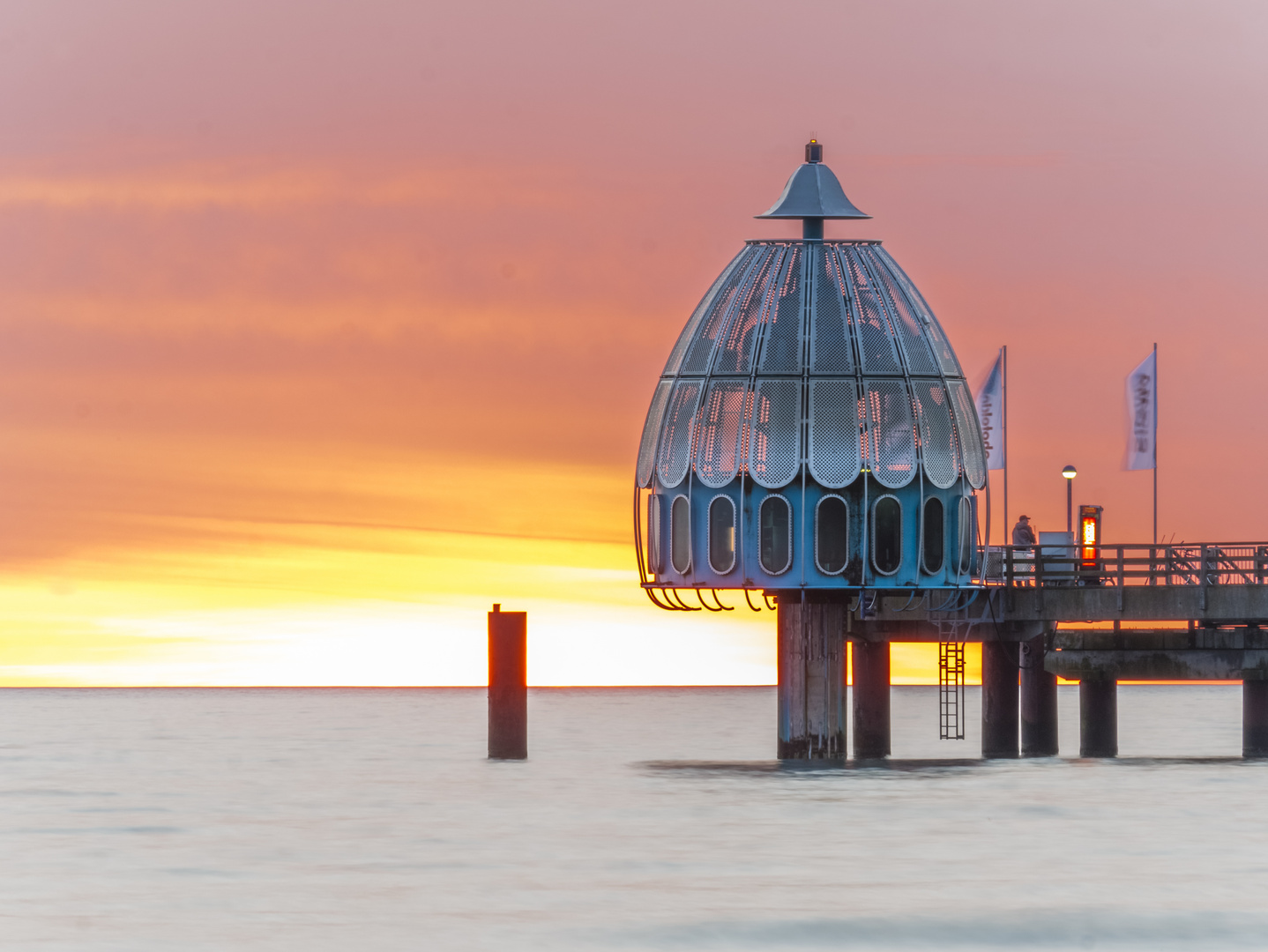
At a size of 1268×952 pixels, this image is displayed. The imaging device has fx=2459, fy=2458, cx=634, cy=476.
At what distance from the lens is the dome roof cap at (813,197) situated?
52062 millimetres

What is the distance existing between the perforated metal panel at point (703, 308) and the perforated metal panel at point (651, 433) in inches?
17.4

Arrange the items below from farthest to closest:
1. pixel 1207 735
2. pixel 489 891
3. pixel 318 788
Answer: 1. pixel 1207 735
2. pixel 318 788
3. pixel 489 891

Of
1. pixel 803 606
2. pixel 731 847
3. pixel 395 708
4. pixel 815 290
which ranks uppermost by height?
pixel 815 290

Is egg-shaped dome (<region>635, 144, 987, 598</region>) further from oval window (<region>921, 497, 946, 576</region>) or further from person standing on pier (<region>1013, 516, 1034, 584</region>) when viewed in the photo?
person standing on pier (<region>1013, 516, 1034, 584</region>)

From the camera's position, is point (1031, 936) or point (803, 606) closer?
point (1031, 936)

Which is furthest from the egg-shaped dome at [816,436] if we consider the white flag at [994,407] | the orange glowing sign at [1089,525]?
the white flag at [994,407]

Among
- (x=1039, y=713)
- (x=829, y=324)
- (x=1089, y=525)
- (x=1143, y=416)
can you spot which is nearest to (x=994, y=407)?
(x=1143, y=416)

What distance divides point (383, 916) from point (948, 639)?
22.3 metres

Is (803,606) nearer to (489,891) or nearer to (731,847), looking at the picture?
(731,847)

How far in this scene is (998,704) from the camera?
56.7 m

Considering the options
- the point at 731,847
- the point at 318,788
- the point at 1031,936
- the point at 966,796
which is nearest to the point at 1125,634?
the point at 966,796

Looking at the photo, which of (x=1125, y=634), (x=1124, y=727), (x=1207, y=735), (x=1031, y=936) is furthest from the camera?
(x=1124, y=727)

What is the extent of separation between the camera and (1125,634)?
53375mm

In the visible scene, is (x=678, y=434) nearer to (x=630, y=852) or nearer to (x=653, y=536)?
(x=653, y=536)
